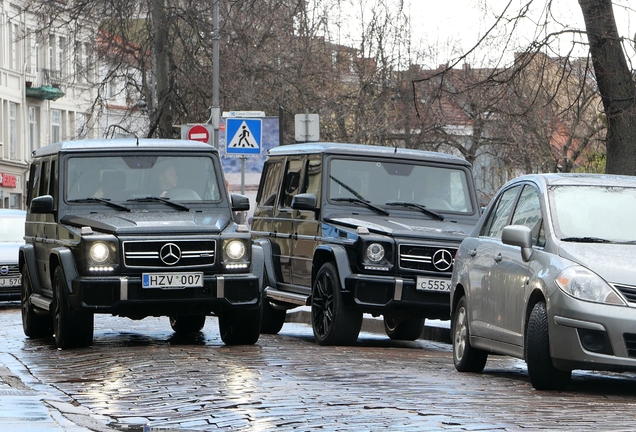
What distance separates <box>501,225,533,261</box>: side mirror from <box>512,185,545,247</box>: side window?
129 millimetres

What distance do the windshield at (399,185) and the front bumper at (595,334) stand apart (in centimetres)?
613

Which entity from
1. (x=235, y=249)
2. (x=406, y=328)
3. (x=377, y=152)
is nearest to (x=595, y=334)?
(x=235, y=249)

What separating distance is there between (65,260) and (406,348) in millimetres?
3753

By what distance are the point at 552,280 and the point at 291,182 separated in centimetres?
717

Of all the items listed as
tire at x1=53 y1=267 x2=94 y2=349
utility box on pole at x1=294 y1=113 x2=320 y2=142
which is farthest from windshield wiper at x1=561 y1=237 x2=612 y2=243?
utility box on pole at x1=294 y1=113 x2=320 y2=142

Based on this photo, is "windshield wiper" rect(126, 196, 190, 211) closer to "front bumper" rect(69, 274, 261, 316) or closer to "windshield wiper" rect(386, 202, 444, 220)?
"front bumper" rect(69, 274, 261, 316)

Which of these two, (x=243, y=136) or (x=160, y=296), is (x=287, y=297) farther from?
(x=243, y=136)

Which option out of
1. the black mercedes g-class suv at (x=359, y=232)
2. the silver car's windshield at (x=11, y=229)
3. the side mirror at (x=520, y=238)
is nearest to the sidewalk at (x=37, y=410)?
the side mirror at (x=520, y=238)

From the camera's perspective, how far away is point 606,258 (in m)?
9.76

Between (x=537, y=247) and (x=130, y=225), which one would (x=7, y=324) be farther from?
(x=537, y=247)

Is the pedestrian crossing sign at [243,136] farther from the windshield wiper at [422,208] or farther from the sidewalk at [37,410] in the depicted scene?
the sidewalk at [37,410]

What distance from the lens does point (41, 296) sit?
15.1 metres

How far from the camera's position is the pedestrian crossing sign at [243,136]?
83.3ft

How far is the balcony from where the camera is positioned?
68.4 meters
